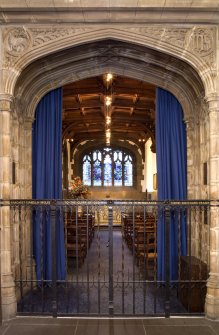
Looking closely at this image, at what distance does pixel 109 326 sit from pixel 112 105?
6699 mm

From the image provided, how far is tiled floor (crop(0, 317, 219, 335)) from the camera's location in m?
4.04

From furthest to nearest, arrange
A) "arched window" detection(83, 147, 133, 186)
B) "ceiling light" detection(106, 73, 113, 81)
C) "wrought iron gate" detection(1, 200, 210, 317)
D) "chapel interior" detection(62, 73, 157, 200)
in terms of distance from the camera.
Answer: "arched window" detection(83, 147, 133, 186)
"chapel interior" detection(62, 73, 157, 200)
"ceiling light" detection(106, 73, 113, 81)
"wrought iron gate" detection(1, 200, 210, 317)

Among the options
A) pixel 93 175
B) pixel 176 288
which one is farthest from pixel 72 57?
pixel 93 175

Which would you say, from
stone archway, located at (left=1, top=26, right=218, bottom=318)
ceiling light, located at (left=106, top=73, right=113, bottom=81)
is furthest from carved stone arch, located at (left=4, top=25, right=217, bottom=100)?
ceiling light, located at (left=106, top=73, right=113, bottom=81)

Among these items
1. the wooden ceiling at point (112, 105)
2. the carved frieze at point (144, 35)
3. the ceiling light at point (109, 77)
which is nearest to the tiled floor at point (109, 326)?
the carved frieze at point (144, 35)

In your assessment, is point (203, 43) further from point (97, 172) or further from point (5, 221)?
point (97, 172)

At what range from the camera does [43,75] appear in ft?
→ 17.6

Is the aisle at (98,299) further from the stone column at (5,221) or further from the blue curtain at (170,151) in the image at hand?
the blue curtain at (170,151)

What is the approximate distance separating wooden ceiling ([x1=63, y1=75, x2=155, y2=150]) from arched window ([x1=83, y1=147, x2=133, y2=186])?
3207 millimetres

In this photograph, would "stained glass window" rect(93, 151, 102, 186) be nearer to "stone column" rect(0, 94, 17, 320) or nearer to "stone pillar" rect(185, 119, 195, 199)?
"stone pillar" rect(185, 119, 195, 199)

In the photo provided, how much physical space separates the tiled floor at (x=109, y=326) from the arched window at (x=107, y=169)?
48.2 feet

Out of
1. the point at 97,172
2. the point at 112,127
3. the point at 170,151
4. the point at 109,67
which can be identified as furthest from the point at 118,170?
the point at 109,67

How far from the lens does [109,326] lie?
421 cm

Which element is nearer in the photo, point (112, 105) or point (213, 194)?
point (213, 194)
